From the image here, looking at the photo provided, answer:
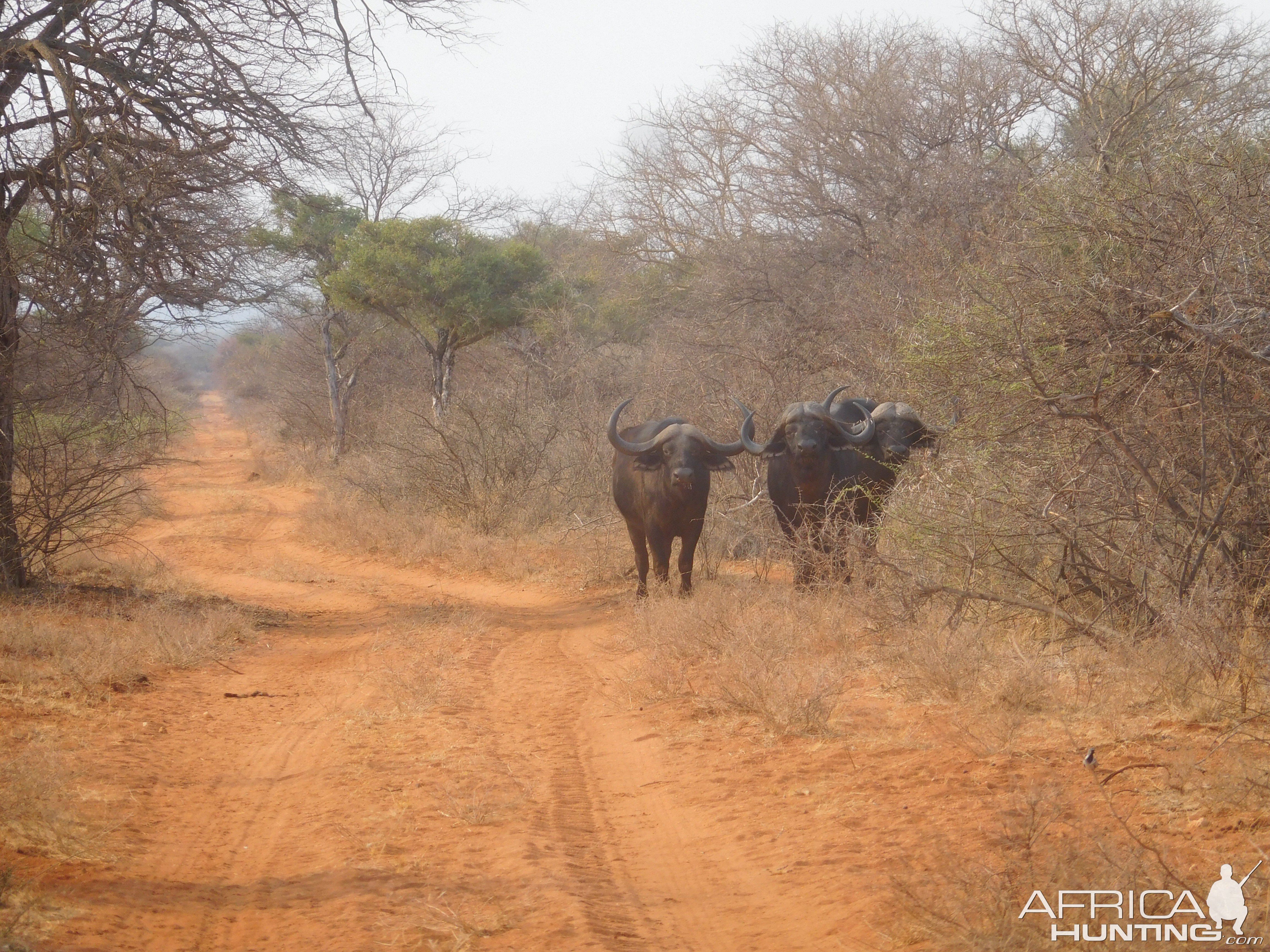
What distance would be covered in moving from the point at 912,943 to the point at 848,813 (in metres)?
1.21

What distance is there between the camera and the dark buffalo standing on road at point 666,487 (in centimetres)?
1010

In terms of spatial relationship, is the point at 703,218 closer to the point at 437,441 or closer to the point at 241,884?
the point at 437,441

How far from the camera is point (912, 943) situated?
341 centimetres

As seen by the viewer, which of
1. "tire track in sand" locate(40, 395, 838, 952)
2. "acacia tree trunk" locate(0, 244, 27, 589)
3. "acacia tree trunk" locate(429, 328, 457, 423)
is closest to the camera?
"tire track in sand" locate(40, 395, 838, 952)

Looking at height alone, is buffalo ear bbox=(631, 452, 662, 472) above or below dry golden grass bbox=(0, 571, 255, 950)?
above

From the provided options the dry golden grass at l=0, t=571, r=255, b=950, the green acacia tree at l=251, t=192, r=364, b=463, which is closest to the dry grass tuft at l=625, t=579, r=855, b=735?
the dry golden grass at l=0, t=571, r=255, b=950

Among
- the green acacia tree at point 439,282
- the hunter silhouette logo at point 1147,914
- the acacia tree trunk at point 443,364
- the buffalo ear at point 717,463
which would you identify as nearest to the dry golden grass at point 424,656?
the buffalo ear at point 717,463

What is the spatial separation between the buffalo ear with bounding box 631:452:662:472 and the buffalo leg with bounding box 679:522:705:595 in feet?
2.22

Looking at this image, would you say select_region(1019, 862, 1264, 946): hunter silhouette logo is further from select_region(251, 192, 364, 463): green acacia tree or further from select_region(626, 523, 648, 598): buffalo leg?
select_region(251, 192, 364, 463): green acacia tree

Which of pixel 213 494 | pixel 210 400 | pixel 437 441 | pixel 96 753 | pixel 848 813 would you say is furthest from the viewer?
pixel 210 400

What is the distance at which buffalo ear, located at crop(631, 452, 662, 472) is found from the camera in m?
10.4

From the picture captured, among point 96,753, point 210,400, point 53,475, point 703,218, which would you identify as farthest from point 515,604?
point 210,400

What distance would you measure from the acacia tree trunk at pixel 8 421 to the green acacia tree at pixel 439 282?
33.6 ft

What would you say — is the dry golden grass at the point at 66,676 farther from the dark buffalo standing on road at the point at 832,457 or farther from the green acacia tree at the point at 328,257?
the green acacia tree at the point at 328,257
